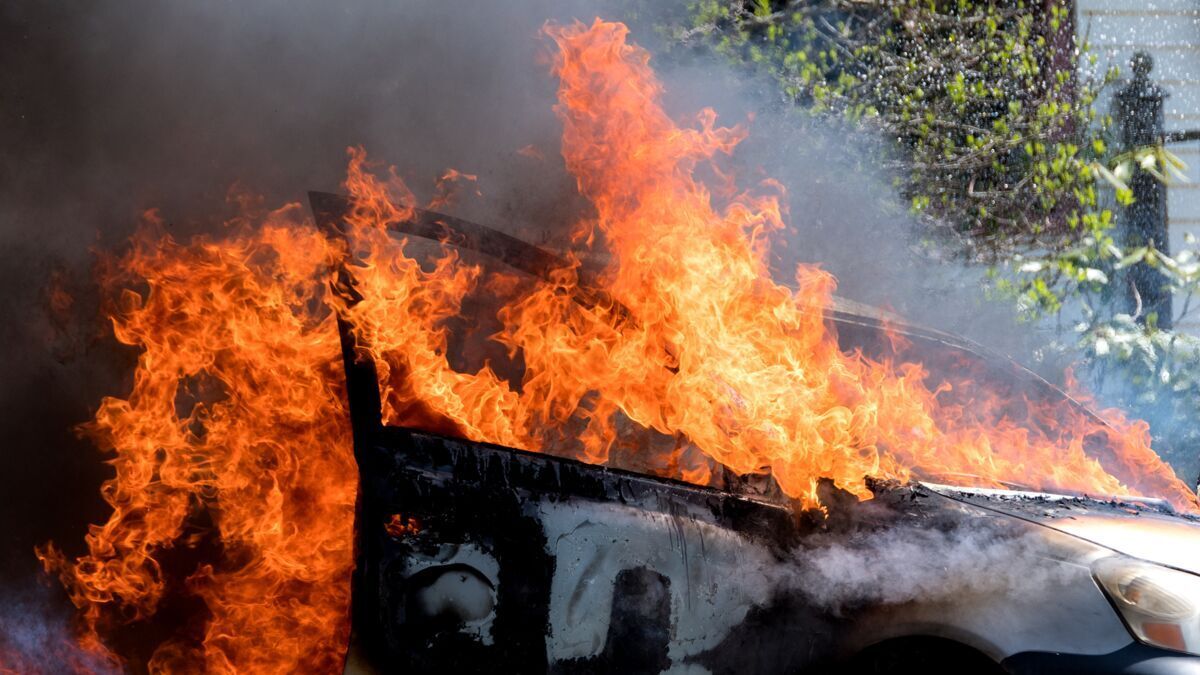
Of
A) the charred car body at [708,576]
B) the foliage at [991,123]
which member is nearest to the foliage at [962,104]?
the foliage at [991,123]

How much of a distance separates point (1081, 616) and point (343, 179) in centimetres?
516

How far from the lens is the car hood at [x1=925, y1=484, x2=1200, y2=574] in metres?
2.82

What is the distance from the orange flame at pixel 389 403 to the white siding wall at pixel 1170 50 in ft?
15.8

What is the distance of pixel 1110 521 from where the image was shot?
10.3 ft

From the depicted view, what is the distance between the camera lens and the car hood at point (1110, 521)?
9.25 feet

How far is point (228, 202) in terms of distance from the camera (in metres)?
5.68

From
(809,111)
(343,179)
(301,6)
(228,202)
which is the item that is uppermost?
(809,111)

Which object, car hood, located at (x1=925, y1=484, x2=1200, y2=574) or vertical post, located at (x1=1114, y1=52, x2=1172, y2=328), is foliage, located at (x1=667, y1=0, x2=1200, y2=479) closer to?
vertical post, located at (x1=1114, y1=52, x2=1172, y2=328)

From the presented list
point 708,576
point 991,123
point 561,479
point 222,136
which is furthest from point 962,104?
point 561,479

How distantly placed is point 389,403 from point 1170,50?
9318 mm

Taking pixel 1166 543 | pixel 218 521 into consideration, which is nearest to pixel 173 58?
pixel 218 521

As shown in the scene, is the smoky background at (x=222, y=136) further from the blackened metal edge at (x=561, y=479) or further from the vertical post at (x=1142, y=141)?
the blackened metal edge at (x=561, y=479)

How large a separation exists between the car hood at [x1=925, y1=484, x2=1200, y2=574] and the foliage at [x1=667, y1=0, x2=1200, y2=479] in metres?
4.73

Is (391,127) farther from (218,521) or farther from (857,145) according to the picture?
(857,145)
